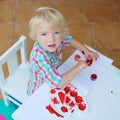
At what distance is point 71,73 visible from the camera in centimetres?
104

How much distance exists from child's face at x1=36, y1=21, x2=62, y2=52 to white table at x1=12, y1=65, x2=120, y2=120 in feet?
0.90

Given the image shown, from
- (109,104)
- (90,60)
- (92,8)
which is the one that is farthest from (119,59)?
(109,104)

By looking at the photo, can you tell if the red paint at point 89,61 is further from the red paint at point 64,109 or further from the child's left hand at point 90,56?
the red paint at point 64,109

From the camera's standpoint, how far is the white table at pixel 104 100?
37.1 inches

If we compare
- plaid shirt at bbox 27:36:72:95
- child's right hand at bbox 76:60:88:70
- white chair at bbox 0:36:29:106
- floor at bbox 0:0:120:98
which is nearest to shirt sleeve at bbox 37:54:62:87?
plaid shirt at bbox 27:36:72:95

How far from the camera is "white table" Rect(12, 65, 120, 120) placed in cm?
94

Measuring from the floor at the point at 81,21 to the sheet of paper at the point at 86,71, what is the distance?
0.74m

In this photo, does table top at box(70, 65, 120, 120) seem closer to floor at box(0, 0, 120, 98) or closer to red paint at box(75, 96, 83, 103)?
red paint at box(75, 96, 83, 103)

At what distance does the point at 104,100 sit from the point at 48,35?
0.37 metres

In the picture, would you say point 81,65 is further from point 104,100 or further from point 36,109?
point 36,109

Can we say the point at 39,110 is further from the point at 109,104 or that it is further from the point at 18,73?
the point at 18,73

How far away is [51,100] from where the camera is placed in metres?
0.97

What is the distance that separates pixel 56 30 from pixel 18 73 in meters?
0.45

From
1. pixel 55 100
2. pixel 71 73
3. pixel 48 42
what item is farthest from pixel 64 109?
pixel 48 42
